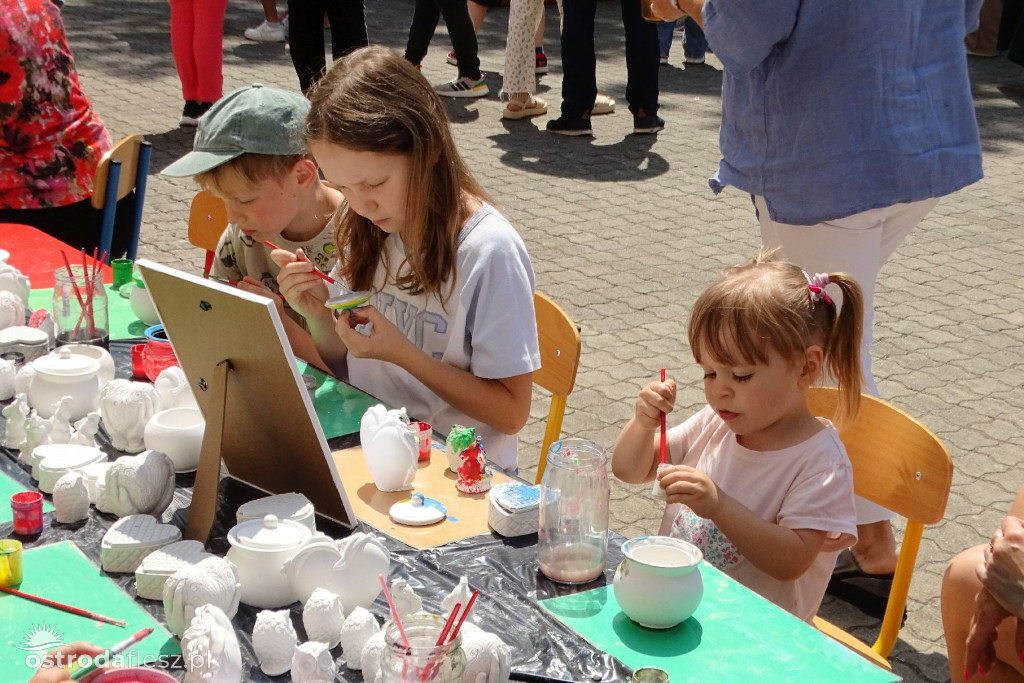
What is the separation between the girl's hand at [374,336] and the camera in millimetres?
2244

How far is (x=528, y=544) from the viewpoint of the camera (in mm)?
1791

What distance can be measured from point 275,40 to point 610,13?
149 inches

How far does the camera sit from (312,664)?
1373mm

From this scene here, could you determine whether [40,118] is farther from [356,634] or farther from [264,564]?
[356,634]

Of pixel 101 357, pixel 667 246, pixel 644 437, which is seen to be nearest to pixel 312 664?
pixel 644 437

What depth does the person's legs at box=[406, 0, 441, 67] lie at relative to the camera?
840 cm

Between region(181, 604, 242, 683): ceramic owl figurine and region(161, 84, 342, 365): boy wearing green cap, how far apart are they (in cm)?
120

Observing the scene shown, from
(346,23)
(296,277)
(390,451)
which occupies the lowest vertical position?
(390,451)

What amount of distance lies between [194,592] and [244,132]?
1427 mm

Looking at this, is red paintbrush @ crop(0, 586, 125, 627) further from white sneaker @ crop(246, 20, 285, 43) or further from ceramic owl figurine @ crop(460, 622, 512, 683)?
white sneaker @ crop(246, 20, 285, 43)

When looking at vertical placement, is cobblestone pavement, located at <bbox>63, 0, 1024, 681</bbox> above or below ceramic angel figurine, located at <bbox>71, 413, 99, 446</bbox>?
below

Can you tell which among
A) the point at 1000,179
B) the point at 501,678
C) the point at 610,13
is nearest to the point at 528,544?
the point at 501,678

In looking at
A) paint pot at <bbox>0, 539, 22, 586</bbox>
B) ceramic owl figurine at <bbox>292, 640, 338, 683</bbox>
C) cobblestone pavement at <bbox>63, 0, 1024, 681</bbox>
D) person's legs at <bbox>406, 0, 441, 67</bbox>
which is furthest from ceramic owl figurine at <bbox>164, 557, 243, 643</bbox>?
person's legs at <bbox>406, 0, 441, 67</bbox>

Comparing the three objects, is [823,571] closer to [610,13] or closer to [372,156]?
[372,156]
